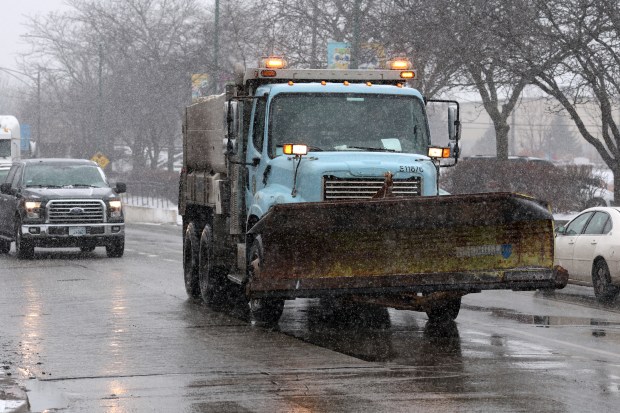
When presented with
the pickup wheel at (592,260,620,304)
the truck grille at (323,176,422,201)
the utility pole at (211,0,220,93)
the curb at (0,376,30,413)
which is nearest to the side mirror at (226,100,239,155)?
the truck grille at (323,176,422,201)

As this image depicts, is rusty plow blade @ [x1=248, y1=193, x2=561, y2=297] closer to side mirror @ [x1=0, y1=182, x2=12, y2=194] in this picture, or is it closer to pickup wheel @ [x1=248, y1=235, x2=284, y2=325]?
pickup wheel @ [x1=248, y1=235, x2=284, y2=325]

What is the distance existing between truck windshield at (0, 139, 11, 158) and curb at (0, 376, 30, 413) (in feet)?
120

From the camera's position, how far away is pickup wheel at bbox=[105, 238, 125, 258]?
85.7 feet

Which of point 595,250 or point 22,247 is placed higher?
point 595,250

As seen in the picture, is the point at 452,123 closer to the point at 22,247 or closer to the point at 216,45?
the point at 22,247

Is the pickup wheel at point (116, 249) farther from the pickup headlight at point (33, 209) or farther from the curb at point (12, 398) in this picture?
the curb at point (12, 398)

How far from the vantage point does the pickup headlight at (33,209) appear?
25.3m

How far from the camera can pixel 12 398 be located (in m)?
9.23

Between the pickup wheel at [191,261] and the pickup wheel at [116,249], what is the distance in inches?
302

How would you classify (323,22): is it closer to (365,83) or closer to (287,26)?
(287,26)

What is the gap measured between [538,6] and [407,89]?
11.0 m

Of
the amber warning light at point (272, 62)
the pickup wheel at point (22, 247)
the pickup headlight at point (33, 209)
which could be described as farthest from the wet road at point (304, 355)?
the pickup wheel at point (22, 247)

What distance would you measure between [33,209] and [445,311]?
1288 centimetres

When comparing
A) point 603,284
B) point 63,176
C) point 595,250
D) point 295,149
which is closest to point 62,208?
point 63,176
